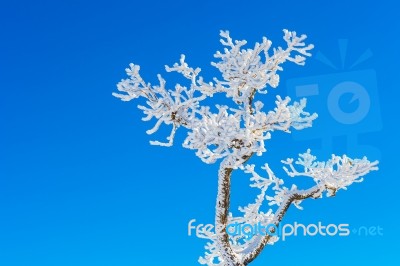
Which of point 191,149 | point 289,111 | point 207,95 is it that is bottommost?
point 191,149

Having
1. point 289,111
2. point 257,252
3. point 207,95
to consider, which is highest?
point 207,95

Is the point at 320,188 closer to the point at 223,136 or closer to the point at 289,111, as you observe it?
the point at 289,111

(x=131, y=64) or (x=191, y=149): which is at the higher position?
(x=131, y=64)

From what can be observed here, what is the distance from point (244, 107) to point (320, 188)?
203 centimetres

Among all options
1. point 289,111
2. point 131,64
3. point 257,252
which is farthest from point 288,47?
point 257,252

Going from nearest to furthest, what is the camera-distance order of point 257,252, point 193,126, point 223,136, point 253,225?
1. point 223,136
2. point 193,126
3. point 257,252
4. point 253,225

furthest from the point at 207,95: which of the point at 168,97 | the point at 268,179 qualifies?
the point at 268,179

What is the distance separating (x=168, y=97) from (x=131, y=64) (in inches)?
27.3

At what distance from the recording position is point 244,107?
7.85m

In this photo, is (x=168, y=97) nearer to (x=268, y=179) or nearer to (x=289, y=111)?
(x=289, y=111)

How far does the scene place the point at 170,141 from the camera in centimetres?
781

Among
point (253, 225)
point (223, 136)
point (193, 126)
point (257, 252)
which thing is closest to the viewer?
point (223, 136)

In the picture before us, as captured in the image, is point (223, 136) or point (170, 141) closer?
point (223, 136)

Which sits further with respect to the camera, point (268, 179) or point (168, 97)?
point (268, 179)
